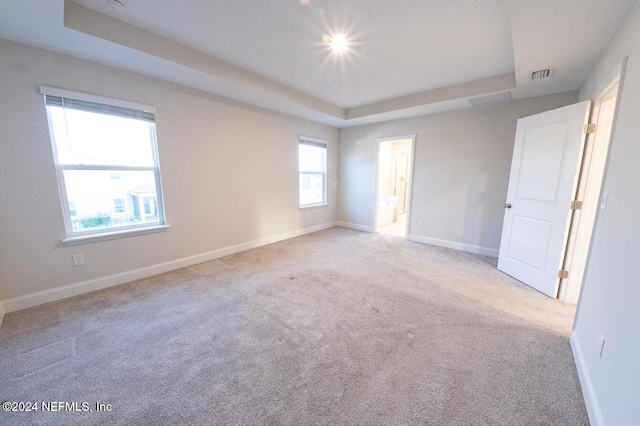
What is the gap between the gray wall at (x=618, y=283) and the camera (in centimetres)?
104

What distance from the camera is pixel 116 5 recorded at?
71.8 inches

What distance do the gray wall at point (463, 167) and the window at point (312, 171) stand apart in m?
1.08

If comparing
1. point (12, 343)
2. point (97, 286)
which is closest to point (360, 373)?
point (12, 343)

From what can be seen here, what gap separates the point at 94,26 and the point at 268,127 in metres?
2.34

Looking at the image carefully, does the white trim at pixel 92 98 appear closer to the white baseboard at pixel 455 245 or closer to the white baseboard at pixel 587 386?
the white baseboard at pixel 587 386

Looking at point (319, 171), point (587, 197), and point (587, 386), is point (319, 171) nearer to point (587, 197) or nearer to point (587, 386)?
point (587, 197)

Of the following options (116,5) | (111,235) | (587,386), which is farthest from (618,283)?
(111,235)

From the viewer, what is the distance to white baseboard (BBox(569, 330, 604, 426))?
1.19 metres

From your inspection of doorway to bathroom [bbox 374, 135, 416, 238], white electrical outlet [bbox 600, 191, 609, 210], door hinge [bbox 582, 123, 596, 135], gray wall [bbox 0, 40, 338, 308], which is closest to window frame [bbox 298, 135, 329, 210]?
gray wall [bbox 0, 40, 338, 308]

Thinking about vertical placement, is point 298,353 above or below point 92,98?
below

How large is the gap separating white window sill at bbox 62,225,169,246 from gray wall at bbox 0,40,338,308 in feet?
0.21

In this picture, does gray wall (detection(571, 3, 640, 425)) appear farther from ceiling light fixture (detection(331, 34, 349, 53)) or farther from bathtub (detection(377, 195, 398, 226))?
bathtub (detection(377, 195, 398, 226))

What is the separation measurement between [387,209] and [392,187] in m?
1.36

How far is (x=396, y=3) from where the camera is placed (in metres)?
1.74
